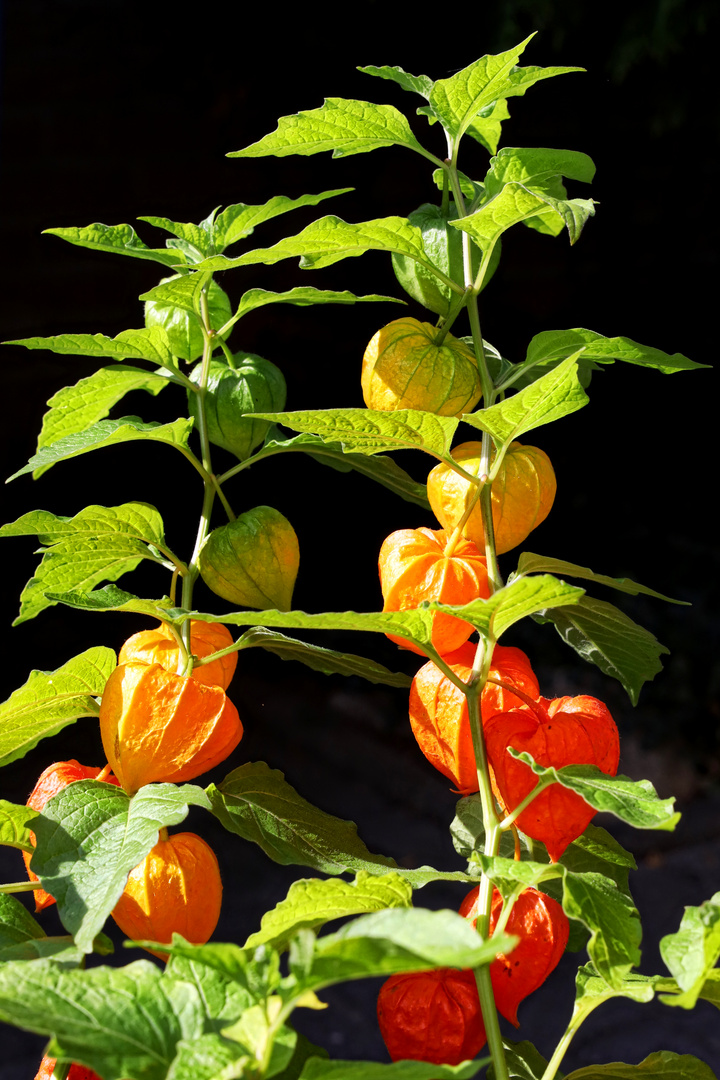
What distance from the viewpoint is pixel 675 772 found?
2.62 meters

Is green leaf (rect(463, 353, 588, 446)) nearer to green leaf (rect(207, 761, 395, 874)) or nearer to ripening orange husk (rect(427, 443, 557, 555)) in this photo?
ripening orange husk (rect(427, 443, 557, 555))

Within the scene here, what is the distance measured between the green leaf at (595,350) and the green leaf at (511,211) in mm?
48

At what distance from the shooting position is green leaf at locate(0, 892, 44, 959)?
16.7 inches

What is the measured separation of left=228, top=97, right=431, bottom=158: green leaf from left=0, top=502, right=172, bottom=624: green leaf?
0.56 ft

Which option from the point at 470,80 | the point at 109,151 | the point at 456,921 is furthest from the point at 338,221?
the point at 109,151

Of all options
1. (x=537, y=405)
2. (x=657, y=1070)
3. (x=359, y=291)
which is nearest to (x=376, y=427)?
(x=537, y=405)

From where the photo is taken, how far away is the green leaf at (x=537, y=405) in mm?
376

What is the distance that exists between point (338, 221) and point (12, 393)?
1.89 m

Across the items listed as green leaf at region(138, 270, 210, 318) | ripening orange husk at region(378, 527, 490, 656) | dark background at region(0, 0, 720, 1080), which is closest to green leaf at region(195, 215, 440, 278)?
green leaf at region(138, 270, 210, 318)

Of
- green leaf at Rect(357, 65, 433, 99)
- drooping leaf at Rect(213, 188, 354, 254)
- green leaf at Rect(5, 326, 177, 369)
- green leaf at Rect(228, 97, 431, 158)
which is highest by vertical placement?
green leaf at Rect(357, 65, 433, 99)

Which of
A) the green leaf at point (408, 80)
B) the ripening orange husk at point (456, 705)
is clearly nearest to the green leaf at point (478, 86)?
the green leaf at point (408, 80)

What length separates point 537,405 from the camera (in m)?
0.39

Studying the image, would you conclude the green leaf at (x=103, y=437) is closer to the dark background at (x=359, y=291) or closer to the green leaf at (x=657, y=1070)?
the green leaf at (x=657, y=1070)

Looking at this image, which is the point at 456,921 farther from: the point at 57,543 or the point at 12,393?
the point at 12,393
